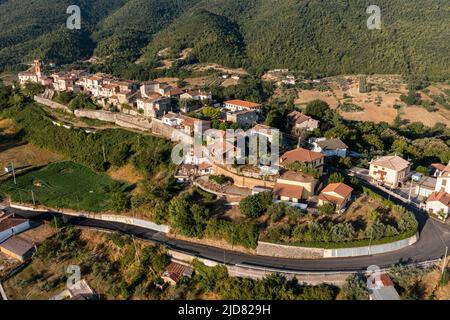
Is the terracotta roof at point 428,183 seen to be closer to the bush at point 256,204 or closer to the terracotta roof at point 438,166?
the terracotta roof at point 438,166

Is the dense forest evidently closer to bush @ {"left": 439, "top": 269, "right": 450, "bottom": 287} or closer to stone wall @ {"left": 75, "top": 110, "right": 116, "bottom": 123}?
stone wall @ {"left": 75, "top": 110, "right": 116, "bottom": 123}

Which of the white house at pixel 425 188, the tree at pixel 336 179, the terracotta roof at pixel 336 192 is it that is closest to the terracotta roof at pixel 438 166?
the white house at pixel 425 188

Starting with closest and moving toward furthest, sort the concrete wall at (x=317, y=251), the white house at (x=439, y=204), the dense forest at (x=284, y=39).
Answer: the concrete wall at (x=317, y=251)
the white house at (x=439, y=204)
the dense forest at (x=284, y=39)

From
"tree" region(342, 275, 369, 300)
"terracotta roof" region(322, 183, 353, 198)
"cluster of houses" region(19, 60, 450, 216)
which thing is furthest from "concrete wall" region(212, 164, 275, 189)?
"tree" region(342, 275, 369, 300)

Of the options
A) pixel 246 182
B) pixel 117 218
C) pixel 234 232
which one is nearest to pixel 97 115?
pixel 117 218
